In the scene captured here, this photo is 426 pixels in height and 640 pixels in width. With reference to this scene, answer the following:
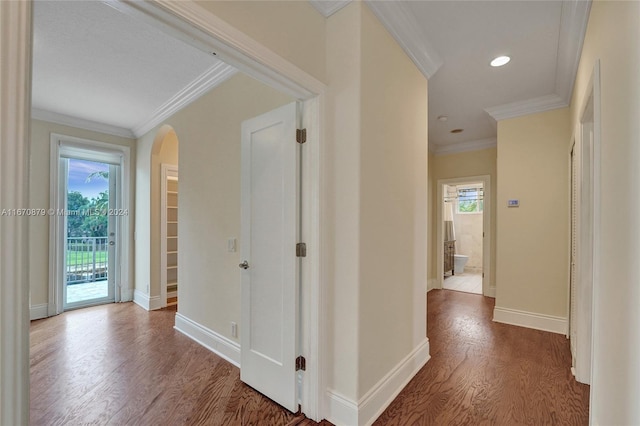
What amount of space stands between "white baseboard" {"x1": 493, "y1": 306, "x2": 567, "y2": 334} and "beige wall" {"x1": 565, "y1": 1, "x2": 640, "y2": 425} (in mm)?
2077

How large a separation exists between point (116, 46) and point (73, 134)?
7.96 feet

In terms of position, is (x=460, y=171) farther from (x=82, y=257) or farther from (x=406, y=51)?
(x=82, y=257)

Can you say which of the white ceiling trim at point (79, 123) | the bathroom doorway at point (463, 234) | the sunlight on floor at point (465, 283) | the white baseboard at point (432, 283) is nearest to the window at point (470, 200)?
the bathroom doorway at point (463, 234)

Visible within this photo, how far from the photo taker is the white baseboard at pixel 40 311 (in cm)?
367

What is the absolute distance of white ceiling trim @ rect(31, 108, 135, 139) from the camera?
373 centimetres

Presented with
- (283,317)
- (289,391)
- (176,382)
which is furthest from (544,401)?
(176,382)

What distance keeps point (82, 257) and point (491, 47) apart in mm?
5675

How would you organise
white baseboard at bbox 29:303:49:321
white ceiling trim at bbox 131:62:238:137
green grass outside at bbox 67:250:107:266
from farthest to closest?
green grass outside at bbox 67:250:107:266 → white baseboard at bbox 29:303:49:321 → white ceiling trim at bbox 131:62:238:137

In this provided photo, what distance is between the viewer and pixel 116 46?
7.85 ft

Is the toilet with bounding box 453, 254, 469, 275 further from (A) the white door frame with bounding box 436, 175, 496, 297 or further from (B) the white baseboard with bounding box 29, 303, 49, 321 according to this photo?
(B) the white baseboard with bounding box 29, 303, 49, 321

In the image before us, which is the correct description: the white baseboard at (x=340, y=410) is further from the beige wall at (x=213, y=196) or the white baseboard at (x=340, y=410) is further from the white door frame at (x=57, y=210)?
the white door frame at (x=57, y=210)

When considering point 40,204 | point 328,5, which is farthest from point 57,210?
point 328,5

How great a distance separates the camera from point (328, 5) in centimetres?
182

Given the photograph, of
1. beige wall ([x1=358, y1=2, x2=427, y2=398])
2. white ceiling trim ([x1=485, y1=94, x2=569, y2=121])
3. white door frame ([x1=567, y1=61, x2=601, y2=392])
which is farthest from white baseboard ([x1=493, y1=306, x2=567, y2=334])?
white ceiling trim ([x1=485, y1=94, x2=569, y2=121])
